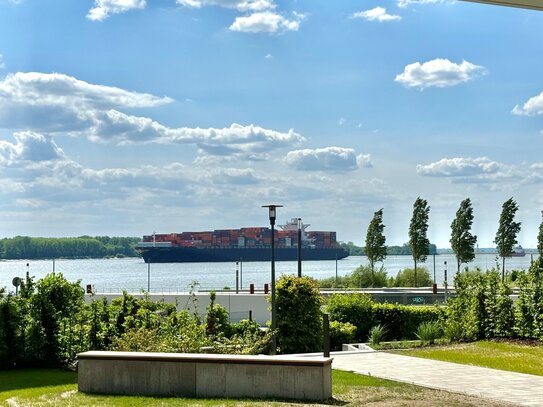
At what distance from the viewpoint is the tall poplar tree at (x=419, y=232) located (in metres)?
48.4

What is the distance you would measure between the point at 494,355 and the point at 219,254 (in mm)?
96565

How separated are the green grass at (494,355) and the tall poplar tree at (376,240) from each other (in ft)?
110

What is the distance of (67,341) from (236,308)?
19430mm

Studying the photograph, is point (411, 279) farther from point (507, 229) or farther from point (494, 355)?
point (494, 355)

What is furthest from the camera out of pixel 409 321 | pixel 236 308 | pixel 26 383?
pixel 236 308

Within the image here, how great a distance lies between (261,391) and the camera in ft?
30.0

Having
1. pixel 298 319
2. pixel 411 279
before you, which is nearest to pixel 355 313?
pixel 298 319

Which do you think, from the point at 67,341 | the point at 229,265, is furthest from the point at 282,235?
the point at 67,341

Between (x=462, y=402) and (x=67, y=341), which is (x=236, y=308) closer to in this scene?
(x=67, y=341)

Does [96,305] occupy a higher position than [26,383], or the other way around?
[96,305]

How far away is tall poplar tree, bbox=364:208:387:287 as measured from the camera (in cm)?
4928

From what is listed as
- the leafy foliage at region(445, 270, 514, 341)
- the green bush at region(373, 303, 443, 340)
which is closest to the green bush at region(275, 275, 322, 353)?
the leafy foliage at region(445, 270, 514, 341)

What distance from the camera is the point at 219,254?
110m

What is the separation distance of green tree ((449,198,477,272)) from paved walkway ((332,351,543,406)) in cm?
3625
